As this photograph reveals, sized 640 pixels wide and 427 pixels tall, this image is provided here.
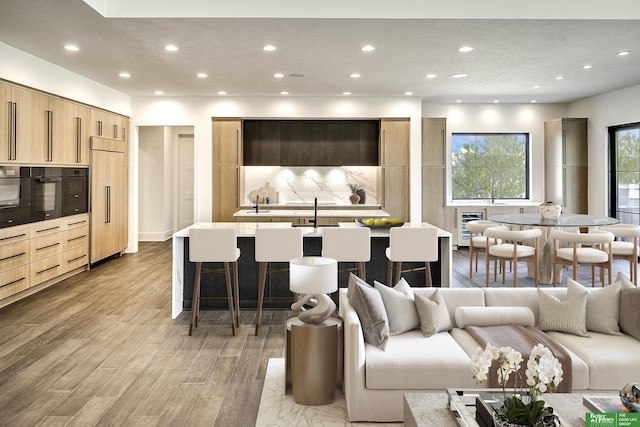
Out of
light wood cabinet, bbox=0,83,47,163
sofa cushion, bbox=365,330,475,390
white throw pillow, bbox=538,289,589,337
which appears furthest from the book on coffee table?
light wood cabinet, bbox=0,83,47,163

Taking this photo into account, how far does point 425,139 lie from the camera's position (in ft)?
30.3

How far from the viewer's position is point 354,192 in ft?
30.1

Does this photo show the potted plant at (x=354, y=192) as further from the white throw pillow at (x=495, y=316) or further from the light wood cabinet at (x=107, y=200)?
the white throw pillow at (x=495, y=316)

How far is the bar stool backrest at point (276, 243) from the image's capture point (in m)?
4.71

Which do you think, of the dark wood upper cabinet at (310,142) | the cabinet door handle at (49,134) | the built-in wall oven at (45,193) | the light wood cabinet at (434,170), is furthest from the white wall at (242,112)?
the cabinet door handle at (49,134)

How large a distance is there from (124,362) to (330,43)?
3744mm

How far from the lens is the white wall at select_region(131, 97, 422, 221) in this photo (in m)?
8.68

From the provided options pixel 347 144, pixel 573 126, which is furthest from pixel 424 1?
pixel 573 126

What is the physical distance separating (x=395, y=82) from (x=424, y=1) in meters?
2.96

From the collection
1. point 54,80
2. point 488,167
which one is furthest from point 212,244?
point 488,167

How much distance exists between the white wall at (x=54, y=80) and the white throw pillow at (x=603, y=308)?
602 cm

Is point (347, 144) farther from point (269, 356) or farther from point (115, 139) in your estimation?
point (269, 356)

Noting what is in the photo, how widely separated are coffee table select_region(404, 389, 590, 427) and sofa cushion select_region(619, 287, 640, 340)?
1.05 m

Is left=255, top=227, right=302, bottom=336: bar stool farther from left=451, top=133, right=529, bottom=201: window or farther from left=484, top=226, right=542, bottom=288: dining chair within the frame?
left=451, top=133, right=529, bottom=201: window
